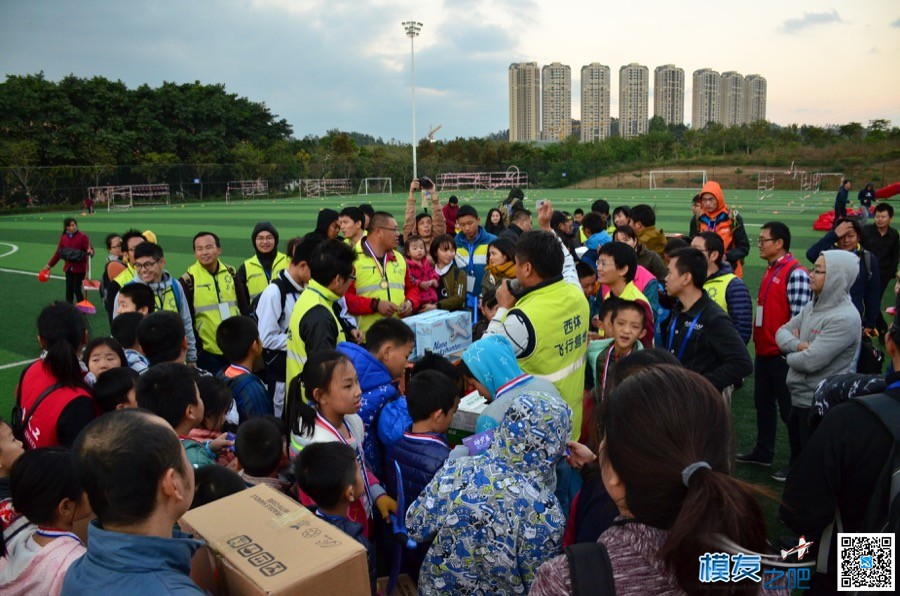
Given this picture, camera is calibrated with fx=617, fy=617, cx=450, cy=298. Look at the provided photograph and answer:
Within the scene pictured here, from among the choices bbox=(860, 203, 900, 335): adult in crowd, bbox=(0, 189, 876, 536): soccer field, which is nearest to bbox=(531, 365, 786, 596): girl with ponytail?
bbox=(0, 189, 876, 536): soccer field

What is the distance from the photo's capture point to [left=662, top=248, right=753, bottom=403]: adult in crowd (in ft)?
13.4

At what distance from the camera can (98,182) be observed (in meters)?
41.4

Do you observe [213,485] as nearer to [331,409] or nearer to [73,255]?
[331,409]

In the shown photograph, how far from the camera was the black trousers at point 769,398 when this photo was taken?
203 inches

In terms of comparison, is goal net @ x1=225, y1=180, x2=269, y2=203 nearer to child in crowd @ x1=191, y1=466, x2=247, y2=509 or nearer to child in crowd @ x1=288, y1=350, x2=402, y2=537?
child in crowd @ x1=288, y1=350, x2=402, y2=537

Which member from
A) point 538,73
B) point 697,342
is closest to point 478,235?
point 697,342

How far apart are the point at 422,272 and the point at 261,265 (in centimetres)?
184


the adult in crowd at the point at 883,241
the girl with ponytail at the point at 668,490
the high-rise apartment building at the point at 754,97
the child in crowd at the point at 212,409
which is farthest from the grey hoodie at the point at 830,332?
the high-rise apartment building at the point at 754,97

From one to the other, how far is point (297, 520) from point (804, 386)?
3692 mm

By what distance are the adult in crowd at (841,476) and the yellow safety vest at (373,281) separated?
413cm

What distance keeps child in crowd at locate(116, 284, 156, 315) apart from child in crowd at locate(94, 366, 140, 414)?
5.92 feet

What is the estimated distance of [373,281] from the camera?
592 centimetres

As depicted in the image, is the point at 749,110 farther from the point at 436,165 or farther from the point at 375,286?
the point at 375,286

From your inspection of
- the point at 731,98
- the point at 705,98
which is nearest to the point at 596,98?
the point at 705,98
